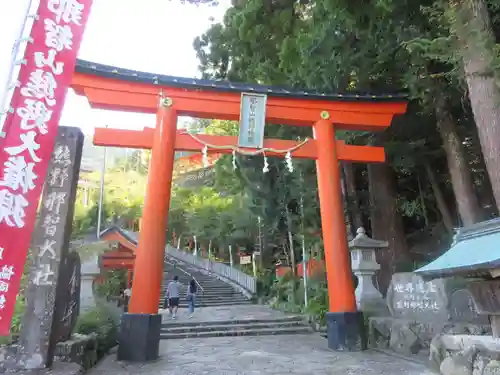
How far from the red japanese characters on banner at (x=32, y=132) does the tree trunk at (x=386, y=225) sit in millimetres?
8674

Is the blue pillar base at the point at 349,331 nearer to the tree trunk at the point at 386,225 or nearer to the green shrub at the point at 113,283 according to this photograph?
the tree trunk at the point at 386,225

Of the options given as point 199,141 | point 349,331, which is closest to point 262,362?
point 349,331

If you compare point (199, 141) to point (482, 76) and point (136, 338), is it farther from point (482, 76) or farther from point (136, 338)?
point (482, 76)

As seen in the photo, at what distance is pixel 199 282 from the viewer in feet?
76.8

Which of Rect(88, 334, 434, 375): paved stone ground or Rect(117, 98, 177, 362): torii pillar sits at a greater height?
Rect(117, 98, 177, 362): torii pillar

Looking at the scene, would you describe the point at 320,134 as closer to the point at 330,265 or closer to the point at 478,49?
the point at 330,265

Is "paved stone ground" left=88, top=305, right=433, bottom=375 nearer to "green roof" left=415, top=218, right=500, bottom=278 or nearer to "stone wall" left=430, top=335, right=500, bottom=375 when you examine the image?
"stone wall" left=430, top=335, right=500, bottom=375

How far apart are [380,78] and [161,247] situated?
769 centimetres

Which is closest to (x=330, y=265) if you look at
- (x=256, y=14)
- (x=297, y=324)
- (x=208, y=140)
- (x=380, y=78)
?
(x=208, y=140)

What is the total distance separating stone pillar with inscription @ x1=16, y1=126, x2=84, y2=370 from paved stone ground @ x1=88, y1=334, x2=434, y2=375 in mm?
1604

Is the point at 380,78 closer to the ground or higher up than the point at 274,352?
higher up

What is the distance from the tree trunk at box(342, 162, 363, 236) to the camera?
1211 centimetres

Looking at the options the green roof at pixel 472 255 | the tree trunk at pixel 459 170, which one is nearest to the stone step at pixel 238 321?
the tree trunk at pixel 459 170

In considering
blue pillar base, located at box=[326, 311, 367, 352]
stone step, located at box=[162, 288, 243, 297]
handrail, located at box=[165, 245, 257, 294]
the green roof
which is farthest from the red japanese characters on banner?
handrail, located at box=[165, 245, 257, 294]
